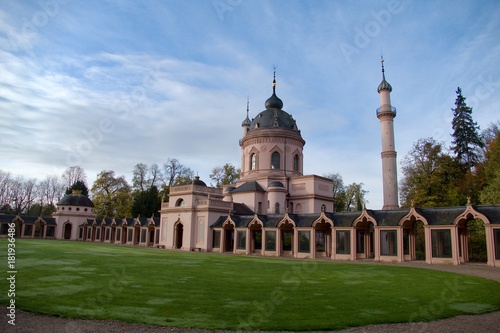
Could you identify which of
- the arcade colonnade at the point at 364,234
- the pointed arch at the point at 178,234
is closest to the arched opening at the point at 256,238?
the arcade colonnade at the point at 364,234

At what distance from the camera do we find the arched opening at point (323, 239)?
121 feet

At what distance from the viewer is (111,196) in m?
73.4

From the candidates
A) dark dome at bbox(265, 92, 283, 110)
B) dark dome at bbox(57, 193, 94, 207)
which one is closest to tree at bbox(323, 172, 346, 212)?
dark dome at bbox(265, 92, 283, 110)

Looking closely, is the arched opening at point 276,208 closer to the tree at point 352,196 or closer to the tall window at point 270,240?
the tall window at point 270,240

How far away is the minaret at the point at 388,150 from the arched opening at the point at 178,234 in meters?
25.3

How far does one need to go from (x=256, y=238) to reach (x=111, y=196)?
135ft

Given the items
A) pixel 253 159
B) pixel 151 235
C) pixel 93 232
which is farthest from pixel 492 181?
pixel 93 232

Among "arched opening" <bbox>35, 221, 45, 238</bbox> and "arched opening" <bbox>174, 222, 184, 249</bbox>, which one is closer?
"arched opening" <bbox>174, 222, 184, 249</bbox>

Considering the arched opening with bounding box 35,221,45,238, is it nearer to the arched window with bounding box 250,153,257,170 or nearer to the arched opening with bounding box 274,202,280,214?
the arched window with bounding box 250,153,257,170

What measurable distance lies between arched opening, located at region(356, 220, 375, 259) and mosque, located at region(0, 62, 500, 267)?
94 mm

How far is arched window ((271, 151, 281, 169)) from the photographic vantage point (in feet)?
178

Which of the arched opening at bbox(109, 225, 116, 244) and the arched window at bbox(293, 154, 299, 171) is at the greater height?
the arched window at bbox(293, 154, 299, 171)

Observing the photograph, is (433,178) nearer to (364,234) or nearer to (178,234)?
(364,234)

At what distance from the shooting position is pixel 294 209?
5138cm
